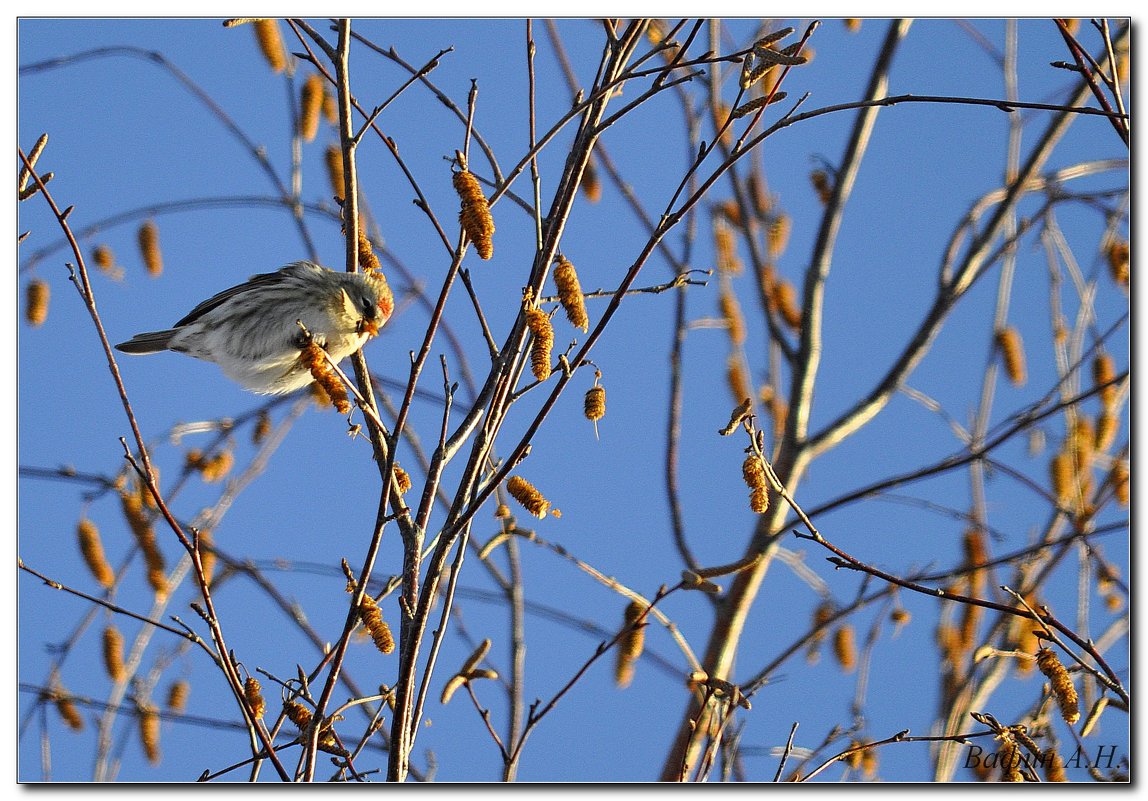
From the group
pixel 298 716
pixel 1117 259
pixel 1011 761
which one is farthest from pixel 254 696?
pixel 1117 259

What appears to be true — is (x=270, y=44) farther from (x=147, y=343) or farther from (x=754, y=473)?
(x=754, y=473)

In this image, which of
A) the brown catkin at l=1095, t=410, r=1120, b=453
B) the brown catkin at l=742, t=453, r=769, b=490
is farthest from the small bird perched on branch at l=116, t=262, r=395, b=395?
the brown catkin at l=1095, t=410, r=1120, b=453

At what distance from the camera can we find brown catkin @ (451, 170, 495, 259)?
1650mm

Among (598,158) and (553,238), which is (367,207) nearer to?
(598,158)

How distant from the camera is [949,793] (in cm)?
204

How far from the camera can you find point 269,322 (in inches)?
109

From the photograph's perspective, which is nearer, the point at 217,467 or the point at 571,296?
the point at 571,296

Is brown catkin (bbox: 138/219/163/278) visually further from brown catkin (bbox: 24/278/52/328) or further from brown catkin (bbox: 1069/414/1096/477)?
brown catkin (bbox: 1069/414/1096/477)

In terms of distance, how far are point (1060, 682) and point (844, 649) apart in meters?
1.53

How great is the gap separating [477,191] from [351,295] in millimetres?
Result: 923

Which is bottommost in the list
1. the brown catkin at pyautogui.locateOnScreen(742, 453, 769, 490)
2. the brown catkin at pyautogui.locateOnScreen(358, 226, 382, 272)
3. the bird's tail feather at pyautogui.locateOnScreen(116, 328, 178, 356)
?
the brown catkin at pyautogui.locateOnScreen(742, 453, 769, 490)

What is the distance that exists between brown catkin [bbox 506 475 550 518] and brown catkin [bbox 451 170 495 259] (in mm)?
343

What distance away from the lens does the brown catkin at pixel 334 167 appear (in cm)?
278

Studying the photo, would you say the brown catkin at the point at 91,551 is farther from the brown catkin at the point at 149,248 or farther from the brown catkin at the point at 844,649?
the brown catkin at the point at 844,649
